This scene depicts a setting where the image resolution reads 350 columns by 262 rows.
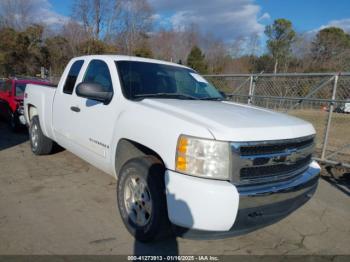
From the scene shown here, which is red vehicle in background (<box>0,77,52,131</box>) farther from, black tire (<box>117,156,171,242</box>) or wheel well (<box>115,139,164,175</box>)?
black tire (<box>117,156,171,242</box>)

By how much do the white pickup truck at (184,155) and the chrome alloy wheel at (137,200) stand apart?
0.01 meters

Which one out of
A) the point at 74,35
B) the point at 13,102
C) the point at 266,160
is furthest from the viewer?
the point at 74,35

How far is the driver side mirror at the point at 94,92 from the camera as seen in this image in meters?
3.52

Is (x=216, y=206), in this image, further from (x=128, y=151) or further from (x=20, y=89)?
(x=20, y=89)

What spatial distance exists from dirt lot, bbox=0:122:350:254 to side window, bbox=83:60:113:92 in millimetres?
1532

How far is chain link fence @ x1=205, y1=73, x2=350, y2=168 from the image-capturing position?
6.21 m

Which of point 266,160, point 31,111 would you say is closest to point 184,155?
point 266,160

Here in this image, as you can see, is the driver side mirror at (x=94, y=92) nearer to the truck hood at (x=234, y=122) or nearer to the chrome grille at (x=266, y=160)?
the truck hood at (x=234, y=122)

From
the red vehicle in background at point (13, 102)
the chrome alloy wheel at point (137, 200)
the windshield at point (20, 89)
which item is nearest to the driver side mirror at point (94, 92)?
the chrome alloy wheel at point (137, 200)

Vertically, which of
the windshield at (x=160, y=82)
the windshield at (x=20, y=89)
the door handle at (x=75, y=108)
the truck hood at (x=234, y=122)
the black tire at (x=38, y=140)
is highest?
the windshield at (x=160, y=82)

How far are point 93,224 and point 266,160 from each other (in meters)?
2.02

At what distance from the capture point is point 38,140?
580 centimetres

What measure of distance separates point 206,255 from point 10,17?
44385 mm

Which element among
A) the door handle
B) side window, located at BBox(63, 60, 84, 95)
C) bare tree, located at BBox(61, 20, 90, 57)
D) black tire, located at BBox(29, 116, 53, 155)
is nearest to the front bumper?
the door handle
